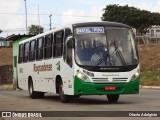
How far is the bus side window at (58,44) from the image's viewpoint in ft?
68.5

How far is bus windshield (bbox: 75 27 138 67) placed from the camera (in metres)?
19.2

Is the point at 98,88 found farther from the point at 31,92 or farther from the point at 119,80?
the point at 31,92

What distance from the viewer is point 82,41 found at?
1950cm

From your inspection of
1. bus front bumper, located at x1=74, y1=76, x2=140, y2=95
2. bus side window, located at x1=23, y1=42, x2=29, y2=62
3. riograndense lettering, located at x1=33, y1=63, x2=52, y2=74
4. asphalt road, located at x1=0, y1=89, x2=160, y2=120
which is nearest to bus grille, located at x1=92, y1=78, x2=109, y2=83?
bus front bumper, located at x1=74, y1=76, x2=140, y2=95

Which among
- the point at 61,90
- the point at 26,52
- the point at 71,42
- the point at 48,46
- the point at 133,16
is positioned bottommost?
the point at 61,90

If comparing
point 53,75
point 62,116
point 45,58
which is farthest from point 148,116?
point 45,58

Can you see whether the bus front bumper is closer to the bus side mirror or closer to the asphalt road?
the asphalt road

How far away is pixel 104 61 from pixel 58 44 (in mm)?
2765

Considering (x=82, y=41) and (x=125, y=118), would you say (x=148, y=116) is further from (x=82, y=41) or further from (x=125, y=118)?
(x=82, y=41)

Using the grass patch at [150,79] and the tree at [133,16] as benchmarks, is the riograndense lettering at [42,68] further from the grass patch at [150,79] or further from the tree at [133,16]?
the tree at [133,16]

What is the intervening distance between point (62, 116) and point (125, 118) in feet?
6.45

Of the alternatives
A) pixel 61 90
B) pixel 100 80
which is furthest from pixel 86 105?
pixel 61 90

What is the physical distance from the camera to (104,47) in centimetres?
1942

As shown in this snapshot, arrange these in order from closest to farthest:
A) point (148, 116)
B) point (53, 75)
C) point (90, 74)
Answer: point (148, 116) → point (90, 74) → point (53, 75)
